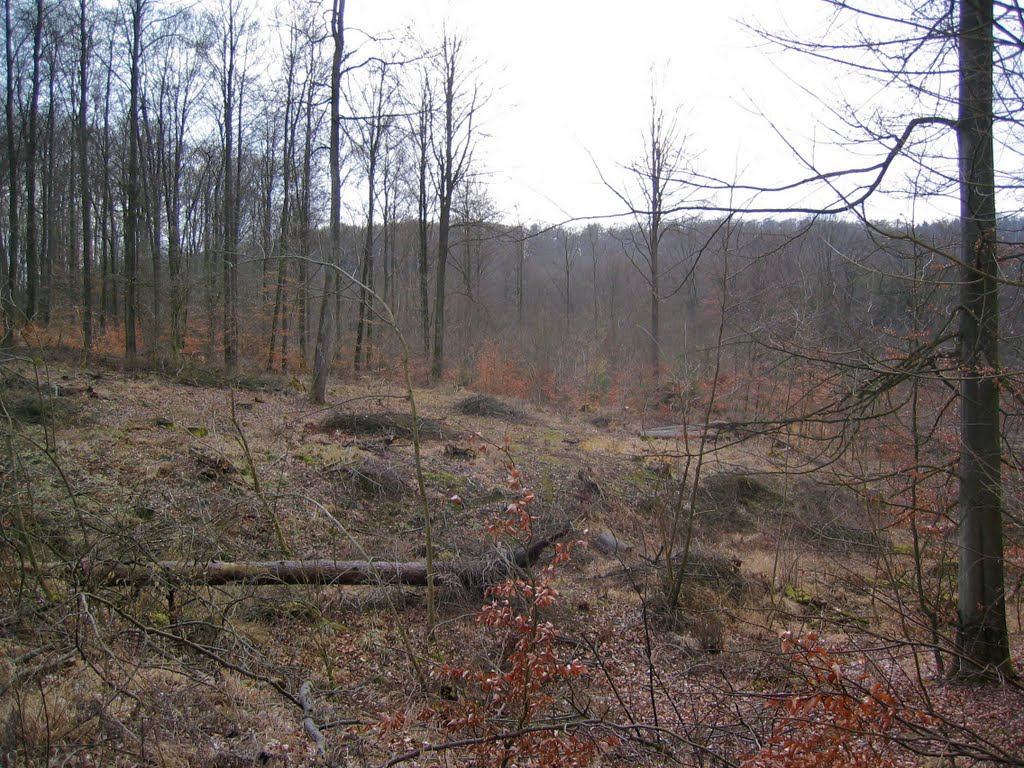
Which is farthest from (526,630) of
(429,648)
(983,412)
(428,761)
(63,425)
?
(63,425)

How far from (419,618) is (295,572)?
131 centimetres

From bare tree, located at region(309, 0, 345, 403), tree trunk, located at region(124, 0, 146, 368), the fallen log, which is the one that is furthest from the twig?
tree trunk, located at region(124, 0, 146, 368)

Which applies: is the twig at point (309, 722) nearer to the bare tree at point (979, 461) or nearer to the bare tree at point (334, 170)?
the bare tree at point (979, 461)

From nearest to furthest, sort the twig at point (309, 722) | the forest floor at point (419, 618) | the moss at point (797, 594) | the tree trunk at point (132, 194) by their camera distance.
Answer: the forest floor at point (419, 618)
the twig at point (309, 722)
the moss at point (797, 594)
the tree trunk at point (132, 194)

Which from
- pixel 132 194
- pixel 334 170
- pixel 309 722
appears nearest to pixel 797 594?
pixel 309 722

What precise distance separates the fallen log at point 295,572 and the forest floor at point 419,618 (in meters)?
0.09

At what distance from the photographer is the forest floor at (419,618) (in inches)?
130

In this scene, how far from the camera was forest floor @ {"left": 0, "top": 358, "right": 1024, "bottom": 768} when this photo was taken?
3.31 m

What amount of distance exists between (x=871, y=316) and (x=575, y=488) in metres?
5.69

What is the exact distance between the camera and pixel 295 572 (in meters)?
5.86

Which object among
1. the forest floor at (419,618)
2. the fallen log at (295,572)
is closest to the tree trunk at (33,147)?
the forest floor at (419,618)

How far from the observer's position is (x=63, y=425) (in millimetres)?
9617

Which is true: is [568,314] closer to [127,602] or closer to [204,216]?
[204,216]

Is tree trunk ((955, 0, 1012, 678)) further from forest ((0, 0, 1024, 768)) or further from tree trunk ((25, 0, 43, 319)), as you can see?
tree trunk ((25, 0, 43, 319))
